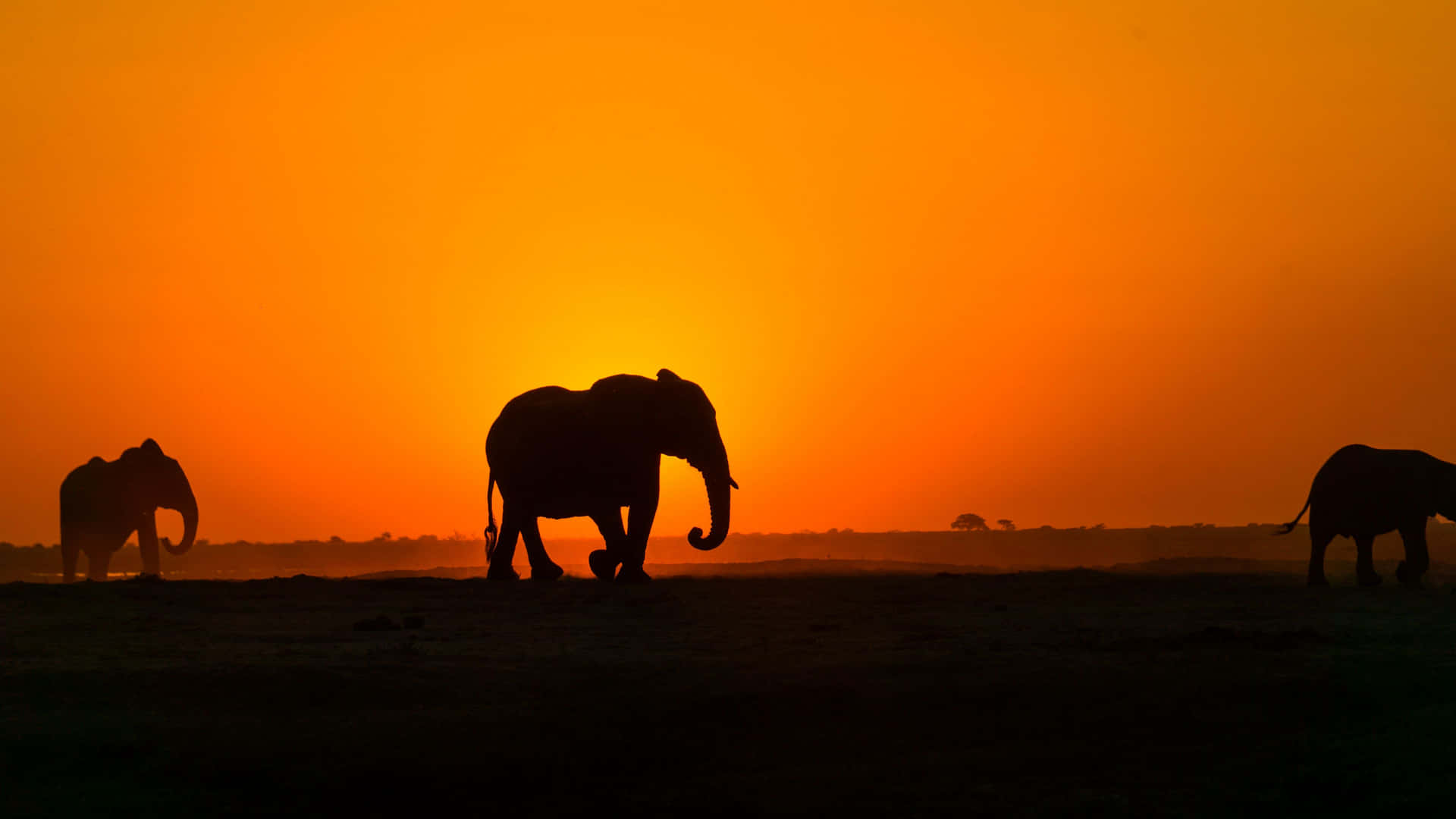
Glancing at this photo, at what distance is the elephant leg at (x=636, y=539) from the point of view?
25.6 metres

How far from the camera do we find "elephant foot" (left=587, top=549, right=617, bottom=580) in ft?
84.5

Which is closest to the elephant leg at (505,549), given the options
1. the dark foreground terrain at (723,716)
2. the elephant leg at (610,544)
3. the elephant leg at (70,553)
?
the elephant leg at (610,544)

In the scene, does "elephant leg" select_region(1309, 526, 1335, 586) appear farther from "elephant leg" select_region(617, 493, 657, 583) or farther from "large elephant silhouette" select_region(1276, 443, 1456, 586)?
"elephant leg" select_region(617, 493, 657, 583)

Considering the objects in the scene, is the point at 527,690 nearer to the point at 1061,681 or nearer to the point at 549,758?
the point at 549,758

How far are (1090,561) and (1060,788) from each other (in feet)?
220

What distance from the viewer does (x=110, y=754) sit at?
1130 cm

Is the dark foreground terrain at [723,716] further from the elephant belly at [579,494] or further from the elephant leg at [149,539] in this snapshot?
the elephant leg at [149,539]

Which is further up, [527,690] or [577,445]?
[577,445]

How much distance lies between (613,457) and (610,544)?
1.50 metres

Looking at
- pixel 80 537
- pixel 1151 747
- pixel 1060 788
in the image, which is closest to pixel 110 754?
pixel 1060 788

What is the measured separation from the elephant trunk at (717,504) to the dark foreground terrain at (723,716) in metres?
8.00

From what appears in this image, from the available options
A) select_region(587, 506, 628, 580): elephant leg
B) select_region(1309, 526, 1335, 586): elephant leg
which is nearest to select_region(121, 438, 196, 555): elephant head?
select_region(587, 506, 628, 580): elephant leg

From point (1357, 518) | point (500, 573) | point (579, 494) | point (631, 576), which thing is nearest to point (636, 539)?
point (631, 576)

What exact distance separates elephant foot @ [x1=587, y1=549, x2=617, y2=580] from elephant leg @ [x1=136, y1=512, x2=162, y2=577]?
14844 mm
